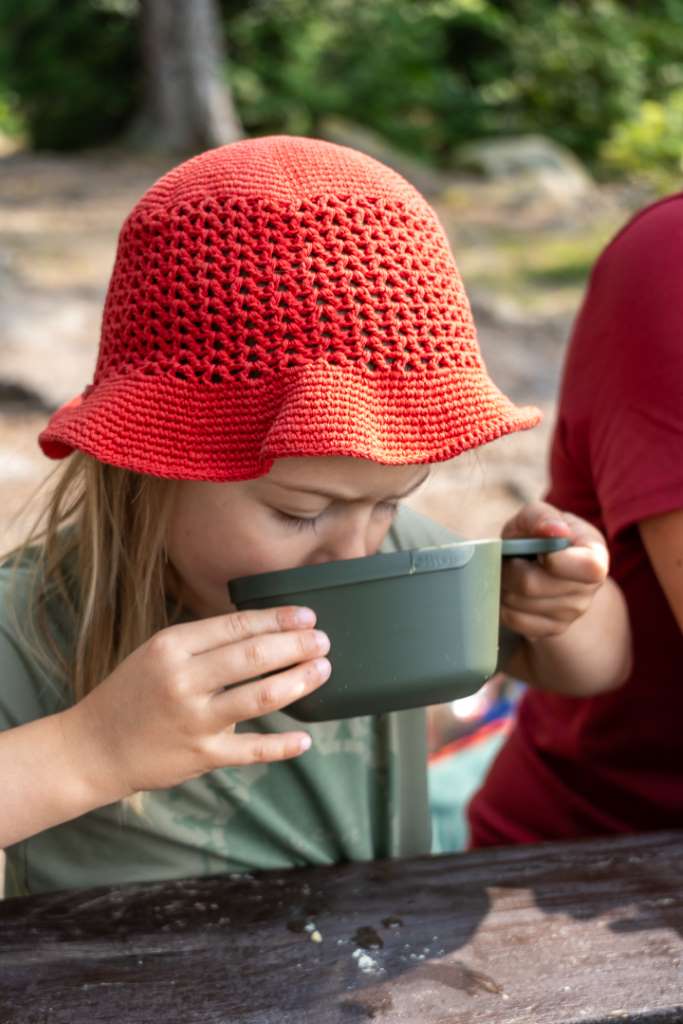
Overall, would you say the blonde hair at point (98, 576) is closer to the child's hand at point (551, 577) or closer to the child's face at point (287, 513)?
the child's face at point (287, 513)

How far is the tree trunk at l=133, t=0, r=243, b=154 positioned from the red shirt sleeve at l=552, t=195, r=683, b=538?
10.1 m

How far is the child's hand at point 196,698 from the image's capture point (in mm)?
1252

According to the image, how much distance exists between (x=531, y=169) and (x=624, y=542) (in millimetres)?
10073

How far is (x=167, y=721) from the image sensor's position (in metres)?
1.29

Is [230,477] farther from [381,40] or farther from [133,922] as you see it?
[381,40]

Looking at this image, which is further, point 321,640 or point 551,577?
point 551,577

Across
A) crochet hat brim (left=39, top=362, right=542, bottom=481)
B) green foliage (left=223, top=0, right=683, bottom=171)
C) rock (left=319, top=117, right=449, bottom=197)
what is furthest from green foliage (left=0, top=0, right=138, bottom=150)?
crochet hat brim (left=39, top=362, right=542, bottom=481)

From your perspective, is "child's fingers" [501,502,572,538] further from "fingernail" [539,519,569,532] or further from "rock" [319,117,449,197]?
"rock" [319,117,449,197]

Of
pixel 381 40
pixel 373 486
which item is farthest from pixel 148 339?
pixel 381 40

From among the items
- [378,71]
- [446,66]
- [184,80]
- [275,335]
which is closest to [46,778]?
[275,335]

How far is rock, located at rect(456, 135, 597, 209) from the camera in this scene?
1066 centimetres

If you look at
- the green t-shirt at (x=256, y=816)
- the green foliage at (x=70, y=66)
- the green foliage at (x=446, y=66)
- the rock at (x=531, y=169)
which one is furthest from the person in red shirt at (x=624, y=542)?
the green foliage at (x=70, y=66)

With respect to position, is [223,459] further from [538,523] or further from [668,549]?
[668,549]

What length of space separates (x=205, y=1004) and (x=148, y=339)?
0.79 meters
